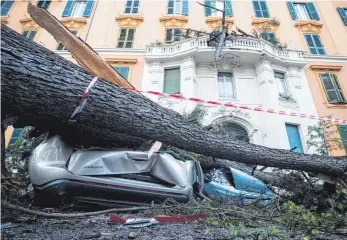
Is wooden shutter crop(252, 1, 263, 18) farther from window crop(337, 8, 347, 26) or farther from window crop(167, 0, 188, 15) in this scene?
window crop(337, 8, 347, 26)

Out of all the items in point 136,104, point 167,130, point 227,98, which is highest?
point 227,98

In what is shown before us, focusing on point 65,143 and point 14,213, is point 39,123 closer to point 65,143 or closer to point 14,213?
point 65,143

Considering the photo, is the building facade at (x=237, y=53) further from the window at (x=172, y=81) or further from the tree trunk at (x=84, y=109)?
the tree trunk at (x=84, y=109)

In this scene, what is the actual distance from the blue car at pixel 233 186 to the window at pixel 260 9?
13.0 m

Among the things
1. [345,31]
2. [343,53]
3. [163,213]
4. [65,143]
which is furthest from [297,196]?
[345,31]

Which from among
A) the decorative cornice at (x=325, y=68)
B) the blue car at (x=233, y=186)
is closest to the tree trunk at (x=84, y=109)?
the blue car at (x=233, y=186)

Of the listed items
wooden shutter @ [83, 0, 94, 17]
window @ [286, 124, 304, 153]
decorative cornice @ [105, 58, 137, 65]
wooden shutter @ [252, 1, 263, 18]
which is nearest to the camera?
window @ [286, 124, 304, 153]

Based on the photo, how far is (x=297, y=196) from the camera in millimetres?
3697

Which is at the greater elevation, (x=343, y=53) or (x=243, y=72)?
(x=343, y=53)

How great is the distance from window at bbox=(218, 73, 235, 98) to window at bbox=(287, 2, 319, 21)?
706 centimetres

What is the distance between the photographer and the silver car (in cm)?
235

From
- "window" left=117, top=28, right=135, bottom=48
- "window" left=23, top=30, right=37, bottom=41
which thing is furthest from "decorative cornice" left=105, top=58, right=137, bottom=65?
"window" left=23, top=30, right=37, bottom=41

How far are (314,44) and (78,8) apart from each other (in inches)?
599

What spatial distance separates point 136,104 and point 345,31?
1605 cm
